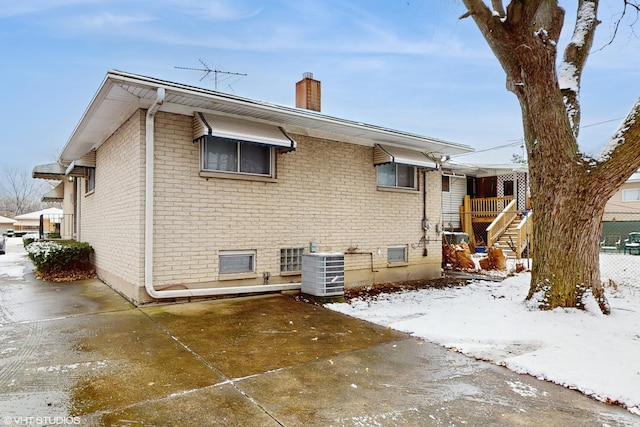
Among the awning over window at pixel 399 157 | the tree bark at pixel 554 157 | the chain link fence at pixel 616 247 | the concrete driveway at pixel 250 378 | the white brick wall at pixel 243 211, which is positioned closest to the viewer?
the concrete driveway at pixel 250 378

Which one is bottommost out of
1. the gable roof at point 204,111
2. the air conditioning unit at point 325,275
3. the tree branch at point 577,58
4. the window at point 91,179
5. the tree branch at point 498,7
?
the air conditioning unit at point 325,275

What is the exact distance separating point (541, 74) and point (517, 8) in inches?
39.6

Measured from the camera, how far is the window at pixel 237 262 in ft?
23.1

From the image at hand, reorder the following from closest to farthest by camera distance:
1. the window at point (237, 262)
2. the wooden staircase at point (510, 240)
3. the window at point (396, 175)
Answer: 1. the window at point (237, 262)
2. the window at point (396, 175)
3. the wooden staircase at point (510, 240)

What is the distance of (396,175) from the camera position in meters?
9.80

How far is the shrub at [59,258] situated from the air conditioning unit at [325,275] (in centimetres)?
603

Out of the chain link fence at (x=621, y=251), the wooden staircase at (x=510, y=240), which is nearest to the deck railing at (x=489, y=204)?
the wooden staircase at (x=510, y=240)

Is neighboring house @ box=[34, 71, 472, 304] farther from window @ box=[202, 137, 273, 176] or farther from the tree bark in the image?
the tree bark

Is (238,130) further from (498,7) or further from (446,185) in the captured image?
(446,185)

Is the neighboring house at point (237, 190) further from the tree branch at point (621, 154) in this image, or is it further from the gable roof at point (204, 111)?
the tree branch at point (621, 154)

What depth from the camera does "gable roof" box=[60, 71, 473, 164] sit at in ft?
18.9

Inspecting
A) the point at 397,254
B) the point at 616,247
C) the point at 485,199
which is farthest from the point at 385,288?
the point at 616,247

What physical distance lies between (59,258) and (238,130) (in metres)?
5.94

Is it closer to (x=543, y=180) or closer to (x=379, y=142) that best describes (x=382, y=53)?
(x=379, y=142)
